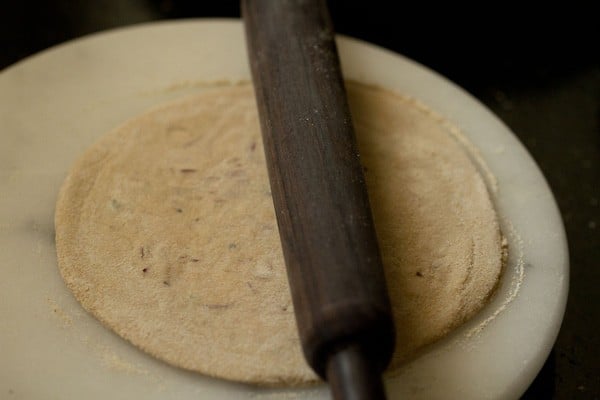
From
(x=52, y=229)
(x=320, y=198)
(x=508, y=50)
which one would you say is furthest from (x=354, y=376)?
(x=508, y=50)

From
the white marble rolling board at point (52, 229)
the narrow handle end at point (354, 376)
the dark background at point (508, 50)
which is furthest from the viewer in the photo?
the dark background at point (508, 50)

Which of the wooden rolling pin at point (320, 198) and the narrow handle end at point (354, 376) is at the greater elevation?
the wooden rolling pin at point (320, 198)

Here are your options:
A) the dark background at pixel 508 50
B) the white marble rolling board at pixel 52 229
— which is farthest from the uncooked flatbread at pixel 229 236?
the dark background at pixel 508 50

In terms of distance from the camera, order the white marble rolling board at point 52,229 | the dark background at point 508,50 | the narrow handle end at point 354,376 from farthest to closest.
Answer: the dark background at point 508,50, the white marble rolling board at point 52,229, the narrow handle end at point 354,376

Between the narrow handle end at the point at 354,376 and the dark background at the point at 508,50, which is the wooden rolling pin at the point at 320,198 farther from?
the dark background at the point at 508,50

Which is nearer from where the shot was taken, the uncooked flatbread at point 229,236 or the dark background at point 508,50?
the uncooked flatbread at point 229,236

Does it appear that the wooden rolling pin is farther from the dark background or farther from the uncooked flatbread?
the dark background
